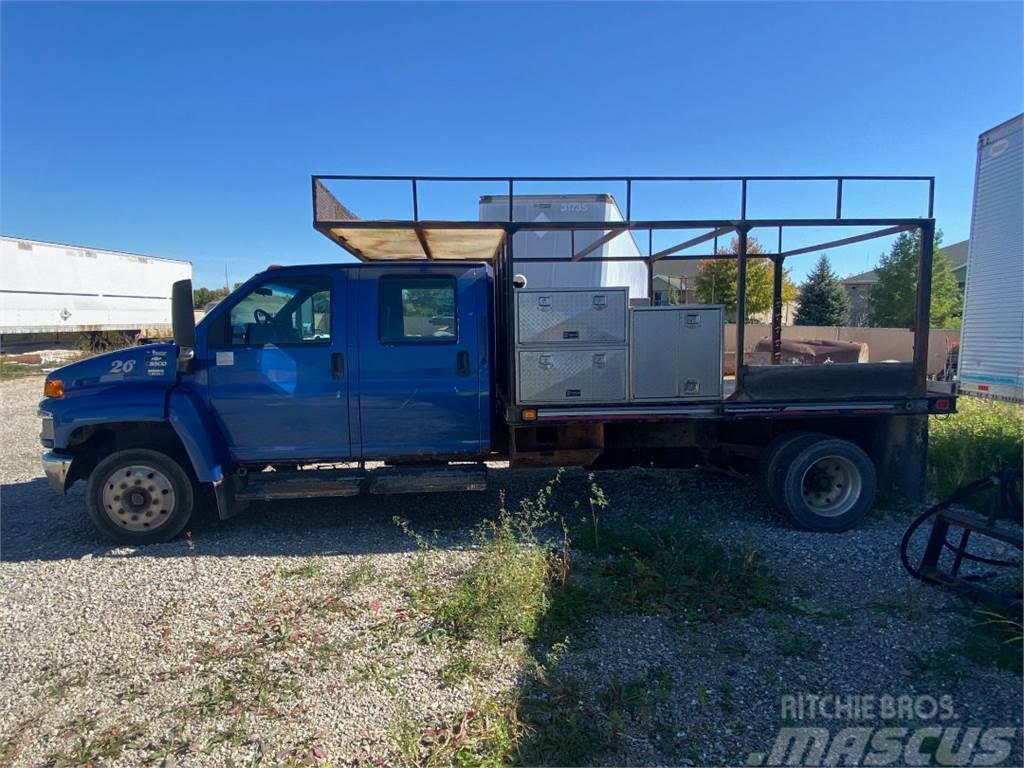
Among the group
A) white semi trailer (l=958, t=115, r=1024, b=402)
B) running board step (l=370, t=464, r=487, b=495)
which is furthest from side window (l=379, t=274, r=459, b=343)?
white semi trailer (l=958, t=115, r=1024, b=402)

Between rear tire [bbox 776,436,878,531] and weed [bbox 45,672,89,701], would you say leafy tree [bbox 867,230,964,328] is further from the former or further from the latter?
weed [bbox 45,672,89,701]

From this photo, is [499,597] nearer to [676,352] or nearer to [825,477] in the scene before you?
[676,352]

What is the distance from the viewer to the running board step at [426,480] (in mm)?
5156

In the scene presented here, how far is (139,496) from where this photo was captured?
509cm

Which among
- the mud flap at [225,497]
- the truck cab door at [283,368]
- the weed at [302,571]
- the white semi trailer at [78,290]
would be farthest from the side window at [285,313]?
the white semi trailer at [78,290]

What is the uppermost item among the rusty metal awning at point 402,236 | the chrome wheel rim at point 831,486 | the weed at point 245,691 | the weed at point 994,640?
the rusty metal awning at point 402,236

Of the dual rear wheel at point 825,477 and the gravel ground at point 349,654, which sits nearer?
the gravel ground at point 349,654

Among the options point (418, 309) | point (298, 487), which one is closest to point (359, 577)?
point (298, 487)

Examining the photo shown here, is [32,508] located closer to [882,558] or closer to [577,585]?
[577,585]

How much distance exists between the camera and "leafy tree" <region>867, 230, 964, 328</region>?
25.7 meters

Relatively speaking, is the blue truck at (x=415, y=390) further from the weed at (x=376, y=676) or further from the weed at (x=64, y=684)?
the weed at (x=376, y=676)

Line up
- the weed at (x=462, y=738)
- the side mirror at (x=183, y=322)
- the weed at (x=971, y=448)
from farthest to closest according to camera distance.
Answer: the weed at (x=971, y=448) → the side mirror at (x=183, y=322) → the weed at (x=462, y=738)

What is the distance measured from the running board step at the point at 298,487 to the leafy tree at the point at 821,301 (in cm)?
2288

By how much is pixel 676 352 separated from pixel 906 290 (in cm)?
2584
